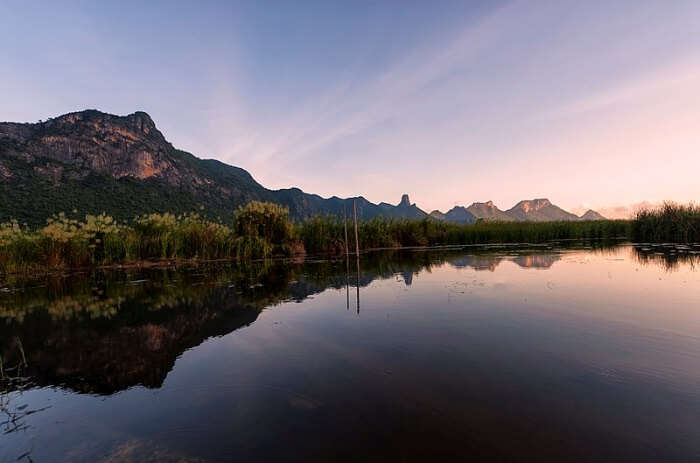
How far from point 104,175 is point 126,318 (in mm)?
111633

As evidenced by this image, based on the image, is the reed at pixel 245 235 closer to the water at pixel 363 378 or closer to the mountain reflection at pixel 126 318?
the mountain reflection at pixel 126 318

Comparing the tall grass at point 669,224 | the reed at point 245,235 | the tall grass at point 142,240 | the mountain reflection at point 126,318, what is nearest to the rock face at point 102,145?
the tall grass at point 142,240

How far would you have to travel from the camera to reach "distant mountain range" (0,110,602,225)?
70.1 meters

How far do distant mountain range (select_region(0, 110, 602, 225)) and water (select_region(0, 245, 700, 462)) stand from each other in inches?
1640

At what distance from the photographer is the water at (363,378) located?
266 centimetres

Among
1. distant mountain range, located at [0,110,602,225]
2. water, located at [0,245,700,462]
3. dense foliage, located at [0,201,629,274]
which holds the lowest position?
water, located at [0,245,700,462]

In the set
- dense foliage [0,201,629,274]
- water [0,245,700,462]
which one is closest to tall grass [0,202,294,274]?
dense foliage [0,201,629,274]

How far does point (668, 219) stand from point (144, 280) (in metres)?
37.5

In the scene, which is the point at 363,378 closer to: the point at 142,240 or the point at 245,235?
the point at 245,235

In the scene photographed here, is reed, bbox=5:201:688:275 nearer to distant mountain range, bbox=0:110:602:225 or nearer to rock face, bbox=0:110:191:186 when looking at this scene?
distant mountain range, bbox=0:110:602:225

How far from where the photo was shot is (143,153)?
5049 inches

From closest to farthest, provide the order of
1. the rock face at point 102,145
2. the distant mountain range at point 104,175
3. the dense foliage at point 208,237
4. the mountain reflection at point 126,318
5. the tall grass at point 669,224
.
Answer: the mountain reflection at point 126,318, the dense foliage at point 208,237, the tall grass at point 669,224, the distant mountain range at point 104,175, the rock face at point 102,145

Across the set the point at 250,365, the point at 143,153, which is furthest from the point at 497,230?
the point at 143,153

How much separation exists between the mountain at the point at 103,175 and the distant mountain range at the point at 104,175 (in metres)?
0.14
